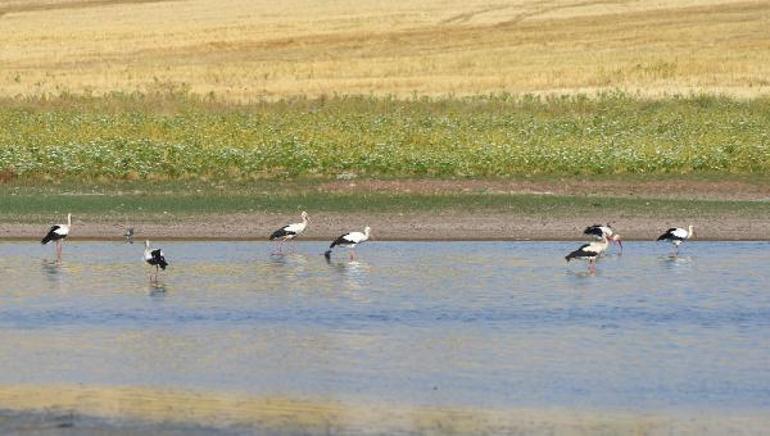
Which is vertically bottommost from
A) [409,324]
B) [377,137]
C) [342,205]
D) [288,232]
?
[409,324]

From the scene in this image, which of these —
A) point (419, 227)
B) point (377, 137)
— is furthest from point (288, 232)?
point (377, 137)

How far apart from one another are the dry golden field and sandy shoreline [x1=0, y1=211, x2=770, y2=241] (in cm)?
1829

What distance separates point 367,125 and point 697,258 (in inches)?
614

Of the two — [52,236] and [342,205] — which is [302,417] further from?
[342,205]

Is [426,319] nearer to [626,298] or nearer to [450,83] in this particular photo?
[626,298]

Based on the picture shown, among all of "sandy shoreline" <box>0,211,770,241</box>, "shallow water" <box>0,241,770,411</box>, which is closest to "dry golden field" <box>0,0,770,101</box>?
"sandy shoreline" <box>0,211,770,241</box>

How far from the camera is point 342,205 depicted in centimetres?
2700

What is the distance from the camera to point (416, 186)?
95.1 feet

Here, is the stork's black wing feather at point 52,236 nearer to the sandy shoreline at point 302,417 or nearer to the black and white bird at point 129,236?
the black and white bird at point 129,236

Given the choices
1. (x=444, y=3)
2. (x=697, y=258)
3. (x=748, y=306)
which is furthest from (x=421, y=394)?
(x=444, y=3)

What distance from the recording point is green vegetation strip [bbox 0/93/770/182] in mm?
30641

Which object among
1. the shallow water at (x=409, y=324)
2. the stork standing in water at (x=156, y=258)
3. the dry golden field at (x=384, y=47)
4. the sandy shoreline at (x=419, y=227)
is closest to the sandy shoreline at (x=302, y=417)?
the shallow water at (x=409, y=324)

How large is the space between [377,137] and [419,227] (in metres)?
9.53

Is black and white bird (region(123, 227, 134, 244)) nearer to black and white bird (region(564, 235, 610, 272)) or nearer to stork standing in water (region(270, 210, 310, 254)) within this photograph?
stork standing in water (region(270, 210, 310, 254))
